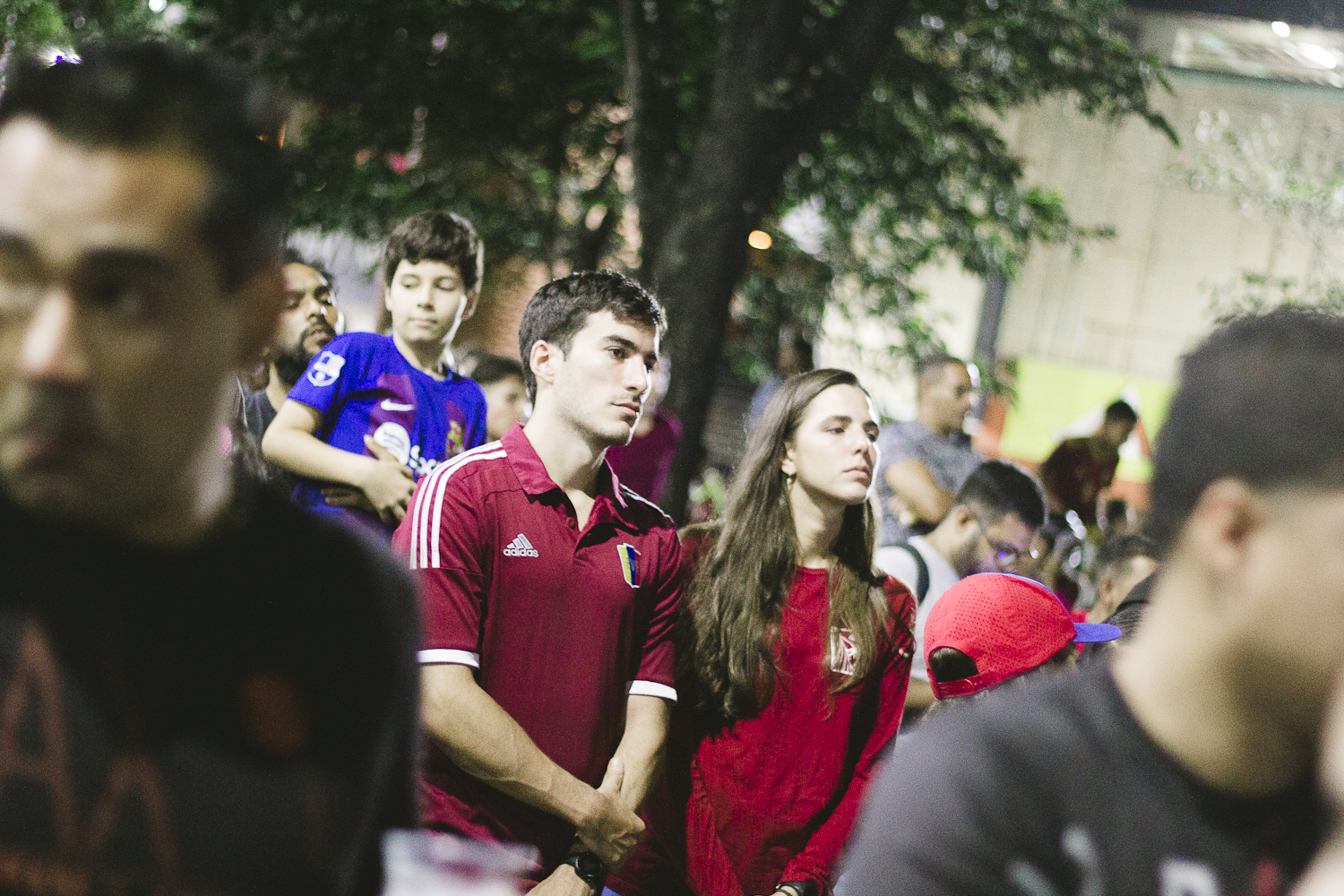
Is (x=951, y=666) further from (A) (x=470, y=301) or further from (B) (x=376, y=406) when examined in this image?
(A) (x=470, y=301)

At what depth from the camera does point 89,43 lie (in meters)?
1.23

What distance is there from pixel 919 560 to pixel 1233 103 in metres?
21.1

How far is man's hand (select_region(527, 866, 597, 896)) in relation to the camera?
2924mm

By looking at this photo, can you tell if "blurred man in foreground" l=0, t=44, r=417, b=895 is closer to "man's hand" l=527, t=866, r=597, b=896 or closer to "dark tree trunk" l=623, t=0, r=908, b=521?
"man's hand" l=527, t=866, r=597, b=896

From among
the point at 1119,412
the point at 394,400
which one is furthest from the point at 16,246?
the point at 1119,412

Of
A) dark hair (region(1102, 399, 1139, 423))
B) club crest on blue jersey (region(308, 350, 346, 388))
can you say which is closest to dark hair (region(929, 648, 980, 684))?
club crest on blue jersey (region(308, 350, 346, 388))

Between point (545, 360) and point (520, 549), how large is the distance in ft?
2.15

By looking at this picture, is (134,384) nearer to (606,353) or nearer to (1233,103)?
(606,353)

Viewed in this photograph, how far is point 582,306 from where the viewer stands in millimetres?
3432

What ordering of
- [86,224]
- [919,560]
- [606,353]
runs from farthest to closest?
[919,560], [606,353], [86,224]

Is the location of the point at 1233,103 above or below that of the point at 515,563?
above

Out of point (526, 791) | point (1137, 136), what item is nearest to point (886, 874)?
point (526, 791)

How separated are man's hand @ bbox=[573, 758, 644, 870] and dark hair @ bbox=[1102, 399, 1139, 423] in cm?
741

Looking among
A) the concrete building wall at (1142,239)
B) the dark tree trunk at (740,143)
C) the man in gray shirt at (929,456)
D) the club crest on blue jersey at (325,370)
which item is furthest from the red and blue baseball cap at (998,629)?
the concrete building wall at (1142,239)
